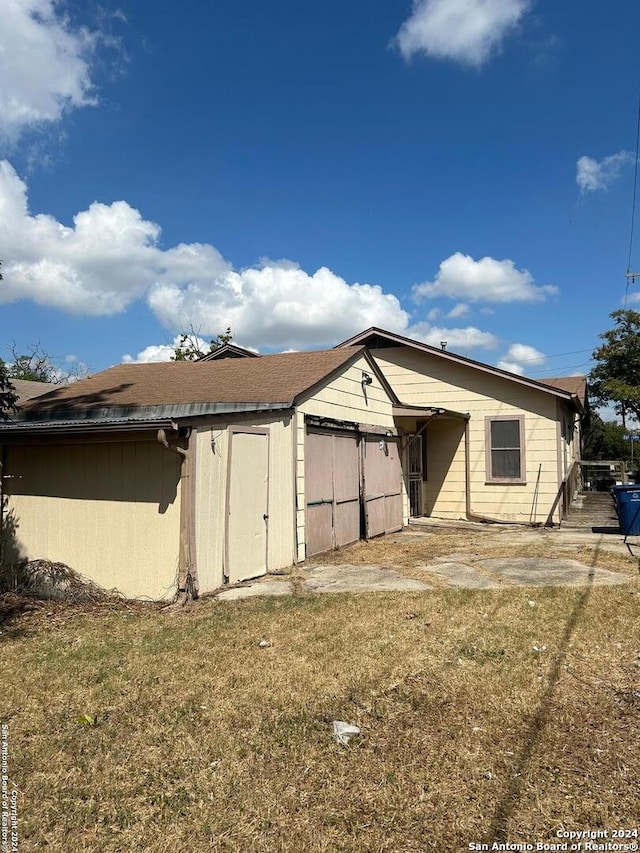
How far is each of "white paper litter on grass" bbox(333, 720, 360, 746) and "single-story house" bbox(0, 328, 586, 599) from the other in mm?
3480

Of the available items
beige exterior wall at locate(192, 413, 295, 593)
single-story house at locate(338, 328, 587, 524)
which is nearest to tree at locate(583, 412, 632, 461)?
single-story house at locate(338, 328, 587, 524)

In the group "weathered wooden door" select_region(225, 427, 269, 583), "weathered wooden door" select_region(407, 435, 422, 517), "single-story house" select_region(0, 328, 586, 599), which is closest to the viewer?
"single-story house" select_region(0, 328, 586, 599)

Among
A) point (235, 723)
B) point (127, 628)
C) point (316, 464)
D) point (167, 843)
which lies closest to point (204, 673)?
point (235, 723)

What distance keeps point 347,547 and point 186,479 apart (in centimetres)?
487

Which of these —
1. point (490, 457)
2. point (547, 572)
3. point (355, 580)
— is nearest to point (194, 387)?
point (355, 580)

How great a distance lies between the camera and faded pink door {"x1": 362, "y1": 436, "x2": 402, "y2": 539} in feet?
39.5

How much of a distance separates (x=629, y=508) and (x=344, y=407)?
560cm

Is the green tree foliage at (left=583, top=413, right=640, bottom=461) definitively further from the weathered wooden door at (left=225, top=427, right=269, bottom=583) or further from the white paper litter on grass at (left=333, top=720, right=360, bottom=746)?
the white paper litter on grass at (left=333, top=720, right=360, bottom=746)

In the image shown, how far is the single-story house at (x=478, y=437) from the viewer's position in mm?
14000

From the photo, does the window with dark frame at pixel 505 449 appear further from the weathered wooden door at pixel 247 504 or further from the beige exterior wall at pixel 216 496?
the weathered wooden door at pixel 247 504

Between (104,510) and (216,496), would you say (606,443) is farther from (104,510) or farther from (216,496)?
(104,510)

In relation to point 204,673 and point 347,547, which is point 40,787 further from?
point 347,547

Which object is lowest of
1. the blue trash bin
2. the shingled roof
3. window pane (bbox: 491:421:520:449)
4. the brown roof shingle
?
the blue trash bin

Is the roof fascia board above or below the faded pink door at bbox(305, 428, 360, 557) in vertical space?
above
